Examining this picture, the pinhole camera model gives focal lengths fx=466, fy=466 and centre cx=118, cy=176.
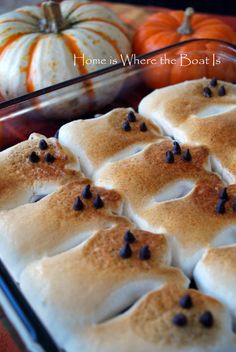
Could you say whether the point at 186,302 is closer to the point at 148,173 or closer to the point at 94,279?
the point at 94,279

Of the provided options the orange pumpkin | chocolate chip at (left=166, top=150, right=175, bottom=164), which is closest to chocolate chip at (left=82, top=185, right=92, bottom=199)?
chocolate chip at (left=166, top=150, right=175, bottom=164)

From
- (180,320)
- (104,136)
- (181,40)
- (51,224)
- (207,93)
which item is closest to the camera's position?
(180,320)

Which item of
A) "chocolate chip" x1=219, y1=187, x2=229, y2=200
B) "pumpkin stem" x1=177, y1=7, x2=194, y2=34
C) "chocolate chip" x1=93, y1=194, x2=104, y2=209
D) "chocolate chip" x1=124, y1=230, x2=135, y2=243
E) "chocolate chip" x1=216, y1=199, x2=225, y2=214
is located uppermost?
"pumpkin stem" x1=177, y1=7, x2=194, y2=34

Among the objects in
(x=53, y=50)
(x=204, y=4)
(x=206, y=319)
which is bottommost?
(x=206, y=319)

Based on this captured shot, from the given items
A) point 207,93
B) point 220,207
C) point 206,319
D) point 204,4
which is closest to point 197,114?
point 207,93

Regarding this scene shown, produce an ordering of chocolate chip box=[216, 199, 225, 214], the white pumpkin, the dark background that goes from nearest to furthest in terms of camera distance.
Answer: chocolate chip box=[216, 199, 225, 214]
the white pumpkin
the dark background

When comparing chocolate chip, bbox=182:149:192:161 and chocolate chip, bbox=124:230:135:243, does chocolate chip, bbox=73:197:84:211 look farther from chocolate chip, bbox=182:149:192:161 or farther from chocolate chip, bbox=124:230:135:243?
chocolate chip, bbox=182:149:192:161
